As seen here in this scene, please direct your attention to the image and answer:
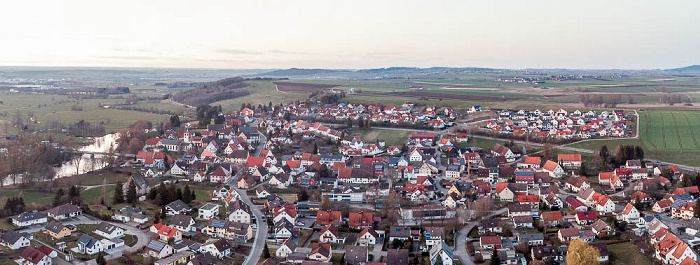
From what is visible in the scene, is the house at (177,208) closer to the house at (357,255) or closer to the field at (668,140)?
the house at (357,255)

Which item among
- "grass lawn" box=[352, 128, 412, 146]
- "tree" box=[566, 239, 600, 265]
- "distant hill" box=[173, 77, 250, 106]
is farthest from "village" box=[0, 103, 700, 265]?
"distant hill" box=[173, 77, 250, 106]

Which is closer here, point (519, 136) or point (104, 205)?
point (104, 205)

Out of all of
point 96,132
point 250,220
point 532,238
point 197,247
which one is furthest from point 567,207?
point 96,132

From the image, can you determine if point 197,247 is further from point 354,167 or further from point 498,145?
point 498,145

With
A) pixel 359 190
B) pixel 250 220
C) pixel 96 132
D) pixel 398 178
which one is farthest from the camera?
pixel 96 132

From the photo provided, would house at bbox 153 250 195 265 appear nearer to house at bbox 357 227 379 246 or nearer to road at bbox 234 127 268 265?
road at bbox 234 127 268 265
